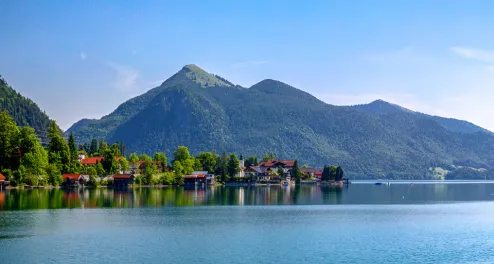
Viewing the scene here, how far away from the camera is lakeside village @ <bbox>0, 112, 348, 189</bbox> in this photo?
119000 millimetres

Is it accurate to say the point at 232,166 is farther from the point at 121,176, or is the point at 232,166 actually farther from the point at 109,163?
the point at 121,176

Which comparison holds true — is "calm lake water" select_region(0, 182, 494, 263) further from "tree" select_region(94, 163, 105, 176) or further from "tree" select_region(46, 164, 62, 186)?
"tree" select_region(94, 163, 105, 176)

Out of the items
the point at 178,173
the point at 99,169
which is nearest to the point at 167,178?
the point at 178,173

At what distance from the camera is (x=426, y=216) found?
69.1 metres

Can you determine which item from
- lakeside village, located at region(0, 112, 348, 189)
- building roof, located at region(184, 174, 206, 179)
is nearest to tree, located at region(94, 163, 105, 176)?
lakeside village, located at region(0, 112, 348, 189)

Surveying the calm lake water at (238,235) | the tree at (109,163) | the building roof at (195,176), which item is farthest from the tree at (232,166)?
the calm lake water at (238,235)

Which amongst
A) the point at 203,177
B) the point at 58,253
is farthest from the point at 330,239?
the point at 203,177

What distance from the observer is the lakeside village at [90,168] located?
11900cm

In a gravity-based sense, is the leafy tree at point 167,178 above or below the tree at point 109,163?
below

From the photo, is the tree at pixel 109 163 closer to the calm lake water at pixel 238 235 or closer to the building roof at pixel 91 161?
the building roof at pixel 91 161

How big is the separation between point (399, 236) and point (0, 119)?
96.0 metres

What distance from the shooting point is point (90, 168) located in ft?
459

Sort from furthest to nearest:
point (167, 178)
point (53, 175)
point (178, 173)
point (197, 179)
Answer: point (197, 179) < point (178, 173) < point (167, 178) < point (53, 175)

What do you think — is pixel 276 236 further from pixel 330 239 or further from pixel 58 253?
pixel 58 253
